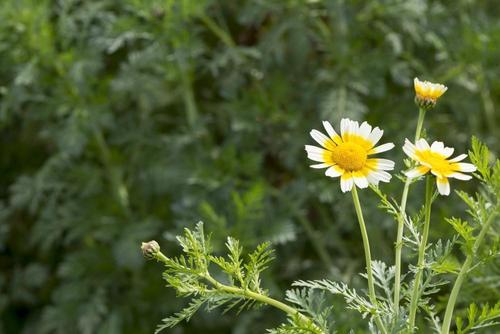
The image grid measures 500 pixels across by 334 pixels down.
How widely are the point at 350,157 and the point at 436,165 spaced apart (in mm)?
123

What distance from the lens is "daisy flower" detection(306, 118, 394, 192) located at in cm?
108

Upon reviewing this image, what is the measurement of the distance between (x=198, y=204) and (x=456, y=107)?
90 cm

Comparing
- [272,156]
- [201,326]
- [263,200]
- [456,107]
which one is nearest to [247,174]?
[263,200]

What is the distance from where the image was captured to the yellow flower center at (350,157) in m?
1.10

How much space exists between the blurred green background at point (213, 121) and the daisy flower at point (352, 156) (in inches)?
37.6

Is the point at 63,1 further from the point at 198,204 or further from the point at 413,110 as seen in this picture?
the point at 413,110

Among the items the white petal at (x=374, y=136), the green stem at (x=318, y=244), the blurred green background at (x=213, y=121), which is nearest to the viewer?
the white petal at (x=374, y=136)

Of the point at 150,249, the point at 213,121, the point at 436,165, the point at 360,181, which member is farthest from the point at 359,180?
the point at 213,121

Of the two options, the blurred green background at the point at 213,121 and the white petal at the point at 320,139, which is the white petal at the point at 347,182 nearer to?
the white petal at the point at 320,139

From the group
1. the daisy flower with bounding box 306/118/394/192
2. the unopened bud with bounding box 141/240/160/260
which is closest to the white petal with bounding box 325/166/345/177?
the daisy flower with bounding box 306/118/394/192

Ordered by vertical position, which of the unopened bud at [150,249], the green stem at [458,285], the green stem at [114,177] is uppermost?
the unopened bud at [150,249]

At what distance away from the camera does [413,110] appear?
8.32ft

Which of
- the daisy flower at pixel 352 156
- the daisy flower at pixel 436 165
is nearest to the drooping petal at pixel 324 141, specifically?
the daisy flower at pixel 352 156

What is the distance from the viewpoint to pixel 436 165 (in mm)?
1036
